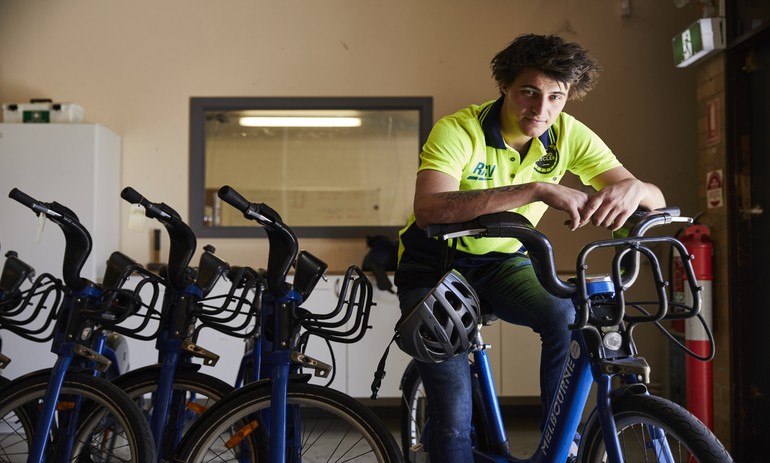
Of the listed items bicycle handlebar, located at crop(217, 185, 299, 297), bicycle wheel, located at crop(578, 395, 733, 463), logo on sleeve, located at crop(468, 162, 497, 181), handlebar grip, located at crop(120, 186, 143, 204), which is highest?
logo on sleeve, located at crop(468, 162, 497, 181)

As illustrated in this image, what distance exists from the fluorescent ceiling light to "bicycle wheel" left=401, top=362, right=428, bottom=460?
2.14 meters

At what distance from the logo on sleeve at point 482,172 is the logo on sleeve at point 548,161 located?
0.50ft

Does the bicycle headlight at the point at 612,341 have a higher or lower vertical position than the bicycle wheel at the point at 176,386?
higher

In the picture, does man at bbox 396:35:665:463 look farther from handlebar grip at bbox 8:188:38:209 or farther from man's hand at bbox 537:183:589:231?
handlebar grip at bbox 8:188:38:209

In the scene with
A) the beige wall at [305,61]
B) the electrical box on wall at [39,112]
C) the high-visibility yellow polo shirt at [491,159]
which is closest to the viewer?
the high-visibility yellow polo shirt at [491,159]

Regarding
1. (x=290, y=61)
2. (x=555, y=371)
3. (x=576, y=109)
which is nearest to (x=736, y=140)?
(x=576, y=109)

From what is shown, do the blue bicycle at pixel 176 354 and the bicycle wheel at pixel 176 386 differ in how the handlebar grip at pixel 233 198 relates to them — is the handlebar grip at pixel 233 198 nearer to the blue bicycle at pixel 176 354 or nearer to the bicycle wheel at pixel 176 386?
the blue bicycle at pixel 176 354

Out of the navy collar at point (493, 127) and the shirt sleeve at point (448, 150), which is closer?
the shirt sleeve at point (448, 150)

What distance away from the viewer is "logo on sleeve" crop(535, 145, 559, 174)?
1.60 meters

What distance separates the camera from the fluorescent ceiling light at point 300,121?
146 inches

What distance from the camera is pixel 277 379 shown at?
1377 millimetres

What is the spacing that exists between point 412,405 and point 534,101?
1108 mm

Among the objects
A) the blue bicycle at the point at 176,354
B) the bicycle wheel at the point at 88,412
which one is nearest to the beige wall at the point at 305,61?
the blue bicycle at the point at 176,354

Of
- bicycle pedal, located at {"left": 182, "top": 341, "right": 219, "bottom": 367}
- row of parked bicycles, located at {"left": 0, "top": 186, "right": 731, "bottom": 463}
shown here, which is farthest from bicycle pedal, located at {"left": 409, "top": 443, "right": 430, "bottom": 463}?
bicycle pedal, located at {"left": 182, "top": 341, "right": 219, "bottom": 367}
